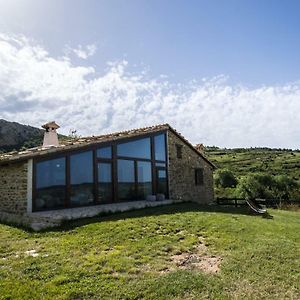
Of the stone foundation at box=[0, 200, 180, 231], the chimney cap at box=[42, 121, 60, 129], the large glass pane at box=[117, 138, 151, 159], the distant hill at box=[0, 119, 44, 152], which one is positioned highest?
the distant hill at box=[0, 119, 44, 152]

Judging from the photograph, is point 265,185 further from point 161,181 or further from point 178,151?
point 161,181

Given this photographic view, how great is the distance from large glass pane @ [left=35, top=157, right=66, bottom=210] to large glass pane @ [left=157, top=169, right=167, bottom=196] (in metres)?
7.03

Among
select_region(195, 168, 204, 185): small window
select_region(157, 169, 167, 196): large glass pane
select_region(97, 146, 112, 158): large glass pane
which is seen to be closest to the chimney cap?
select_region(97, 146, 112, 158): large glass pane

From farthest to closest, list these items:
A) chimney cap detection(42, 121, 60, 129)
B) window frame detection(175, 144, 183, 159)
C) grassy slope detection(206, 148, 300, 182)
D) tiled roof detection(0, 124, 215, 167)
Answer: grassy slope detection(206, 148, 300, 182)
window frame detection(175, 144, 183, 159)
chimney cap detection(42, 121, 60, 129)
tiled roof detection(0, 124, 215, 167)

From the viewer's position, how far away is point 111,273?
7.38 metres

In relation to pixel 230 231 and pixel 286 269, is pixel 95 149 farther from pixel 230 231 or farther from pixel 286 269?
pixel 286 269

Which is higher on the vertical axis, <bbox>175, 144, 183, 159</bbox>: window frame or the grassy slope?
the grassy slope


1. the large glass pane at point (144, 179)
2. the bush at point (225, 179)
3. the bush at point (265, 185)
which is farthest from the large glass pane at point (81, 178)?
the bush at point (225, 179)

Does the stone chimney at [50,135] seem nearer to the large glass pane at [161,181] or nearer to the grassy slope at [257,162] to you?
the large glass pane at [161,181]

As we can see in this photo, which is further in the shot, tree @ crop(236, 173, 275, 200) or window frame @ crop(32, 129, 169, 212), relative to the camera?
tree @ crop(236, 173, 275, 200)

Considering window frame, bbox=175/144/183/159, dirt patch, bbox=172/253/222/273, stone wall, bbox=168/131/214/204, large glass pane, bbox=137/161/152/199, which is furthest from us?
window frame, bbox=175/144/183/159

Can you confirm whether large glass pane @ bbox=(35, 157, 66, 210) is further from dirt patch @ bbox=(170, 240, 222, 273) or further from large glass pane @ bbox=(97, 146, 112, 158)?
dirt patch @ bbox=(170, 240, 222, 273)

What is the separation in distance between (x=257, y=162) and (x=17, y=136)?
50902 mm

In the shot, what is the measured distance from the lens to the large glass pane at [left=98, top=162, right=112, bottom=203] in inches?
648
